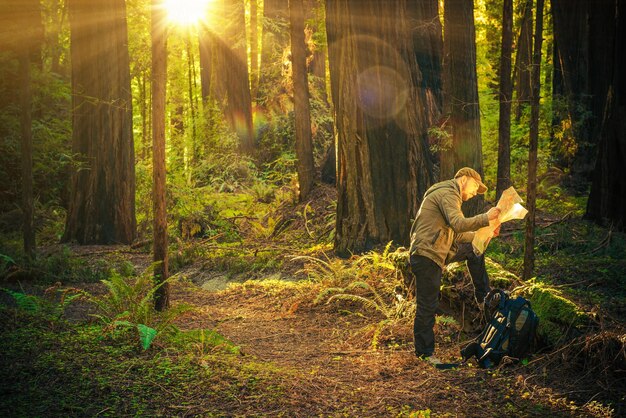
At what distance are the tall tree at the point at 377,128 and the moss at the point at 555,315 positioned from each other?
14.1 feet

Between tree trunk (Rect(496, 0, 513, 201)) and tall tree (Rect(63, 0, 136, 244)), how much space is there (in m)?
8.17

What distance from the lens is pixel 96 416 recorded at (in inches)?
164

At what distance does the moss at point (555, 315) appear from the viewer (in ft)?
19.0

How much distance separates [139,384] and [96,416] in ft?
2.10

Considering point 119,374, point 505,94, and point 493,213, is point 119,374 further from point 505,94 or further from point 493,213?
point 505,94

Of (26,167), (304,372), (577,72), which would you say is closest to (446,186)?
(304,372)

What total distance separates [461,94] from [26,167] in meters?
8.33

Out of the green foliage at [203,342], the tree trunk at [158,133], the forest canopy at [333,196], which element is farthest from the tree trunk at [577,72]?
the green foliage at [203,342]

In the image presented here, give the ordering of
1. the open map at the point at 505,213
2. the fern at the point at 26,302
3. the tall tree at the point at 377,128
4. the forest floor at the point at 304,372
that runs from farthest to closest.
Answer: the tall tree at the point at 377,128
the fern at the point at 26,302
the open map at the point at 505,213
the forest floor at the point at 304,372

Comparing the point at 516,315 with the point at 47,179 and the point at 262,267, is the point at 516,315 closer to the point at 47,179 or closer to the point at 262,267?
the point at 262,267

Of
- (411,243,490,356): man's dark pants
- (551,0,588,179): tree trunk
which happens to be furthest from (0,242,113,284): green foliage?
(551,0,588,179): tree trunk

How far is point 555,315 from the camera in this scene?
6016mm

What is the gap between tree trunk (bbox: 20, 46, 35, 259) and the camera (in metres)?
9.97

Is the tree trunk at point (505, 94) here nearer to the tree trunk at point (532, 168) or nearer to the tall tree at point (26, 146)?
the tree trunk at point (532, 168)
